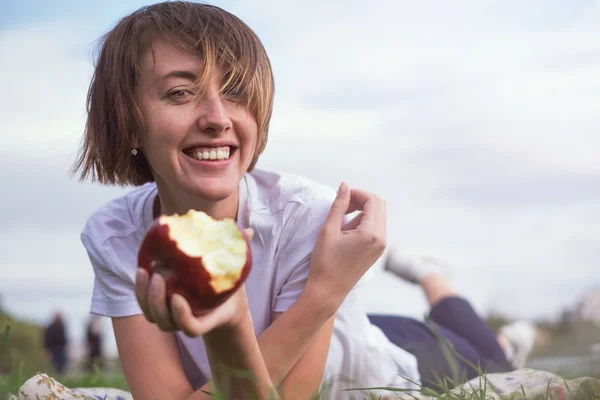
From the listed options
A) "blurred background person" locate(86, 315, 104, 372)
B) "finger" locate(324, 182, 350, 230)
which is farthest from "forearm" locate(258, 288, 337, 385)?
"blurred background person" locate(86, 315, 104, 372)

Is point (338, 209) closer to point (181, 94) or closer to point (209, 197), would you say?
point (209, 197)

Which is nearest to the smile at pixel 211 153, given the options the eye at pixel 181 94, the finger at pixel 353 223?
the eye at pixel 181 94

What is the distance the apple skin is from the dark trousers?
221 cm

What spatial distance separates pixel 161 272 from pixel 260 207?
1.24m

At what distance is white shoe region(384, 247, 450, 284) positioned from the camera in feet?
17.8

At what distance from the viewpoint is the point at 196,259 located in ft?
6.51

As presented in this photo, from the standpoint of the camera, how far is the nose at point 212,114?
2791mm

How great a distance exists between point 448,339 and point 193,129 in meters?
2.32

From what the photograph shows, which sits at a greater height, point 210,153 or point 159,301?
point 210,153

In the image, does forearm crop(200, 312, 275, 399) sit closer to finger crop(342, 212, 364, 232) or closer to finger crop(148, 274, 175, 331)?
finger crop(148, 274, 175, 331)

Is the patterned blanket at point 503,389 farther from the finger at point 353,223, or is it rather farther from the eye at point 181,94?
the eye at point 181,94

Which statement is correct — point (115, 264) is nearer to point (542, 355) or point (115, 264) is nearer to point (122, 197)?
point (122, 197)

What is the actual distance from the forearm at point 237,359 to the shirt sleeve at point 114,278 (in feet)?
3.04

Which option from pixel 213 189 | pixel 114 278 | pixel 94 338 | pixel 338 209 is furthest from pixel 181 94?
pixel 94 338
